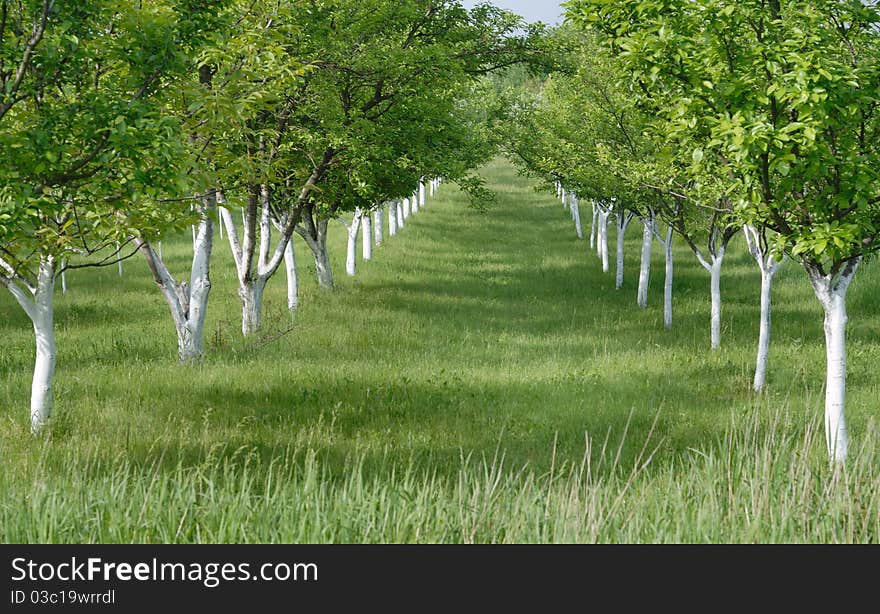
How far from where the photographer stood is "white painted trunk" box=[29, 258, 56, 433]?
10.0 meters

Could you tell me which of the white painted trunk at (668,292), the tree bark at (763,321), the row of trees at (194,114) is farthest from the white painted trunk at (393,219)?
the tree bark at (763,321)

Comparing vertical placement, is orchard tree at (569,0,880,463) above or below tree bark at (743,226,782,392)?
above

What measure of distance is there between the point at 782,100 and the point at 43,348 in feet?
27.2

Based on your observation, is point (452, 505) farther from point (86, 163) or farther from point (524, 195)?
point (524, 195)

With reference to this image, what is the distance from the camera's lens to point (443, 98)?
1867cm

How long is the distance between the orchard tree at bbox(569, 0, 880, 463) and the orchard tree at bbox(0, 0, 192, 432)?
14.5 feet

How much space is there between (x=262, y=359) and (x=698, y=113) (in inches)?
374

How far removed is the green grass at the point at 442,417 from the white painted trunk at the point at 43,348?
0.97 ft

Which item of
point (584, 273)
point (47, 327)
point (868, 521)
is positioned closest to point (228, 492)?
point (868, 521)

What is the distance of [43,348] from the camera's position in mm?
10031

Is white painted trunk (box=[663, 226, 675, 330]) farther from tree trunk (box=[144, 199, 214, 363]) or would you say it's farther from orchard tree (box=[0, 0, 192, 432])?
orchard tree (box=[0, 0, 192, 432])

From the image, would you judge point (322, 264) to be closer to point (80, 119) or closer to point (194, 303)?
point (194, 303)

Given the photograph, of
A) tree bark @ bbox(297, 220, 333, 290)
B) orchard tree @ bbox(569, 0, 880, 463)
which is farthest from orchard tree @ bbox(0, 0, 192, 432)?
tree bark @ bbox(297, 220, 333, 290)

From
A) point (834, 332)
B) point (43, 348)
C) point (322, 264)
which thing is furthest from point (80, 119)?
point (322, 264)
